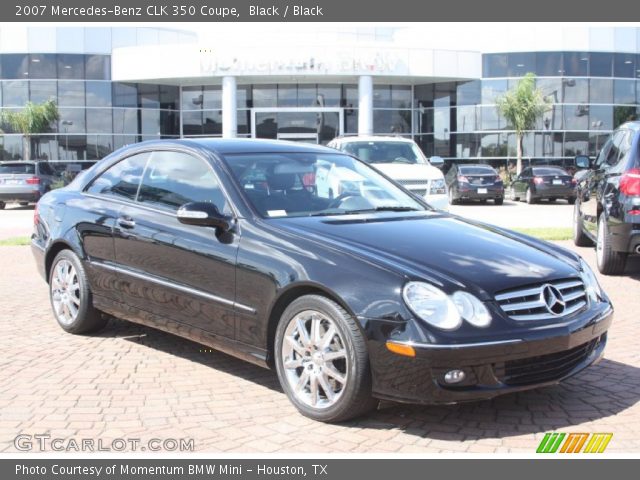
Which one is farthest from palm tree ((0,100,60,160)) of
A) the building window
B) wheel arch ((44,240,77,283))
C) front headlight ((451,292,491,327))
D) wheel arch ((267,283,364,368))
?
front headlight ((451,292,491,327))

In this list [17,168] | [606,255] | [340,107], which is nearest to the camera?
[606,255]

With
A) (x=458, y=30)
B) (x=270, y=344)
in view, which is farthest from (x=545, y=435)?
(x=458, y=30)

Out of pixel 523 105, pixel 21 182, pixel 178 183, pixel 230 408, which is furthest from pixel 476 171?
pixel 230 408

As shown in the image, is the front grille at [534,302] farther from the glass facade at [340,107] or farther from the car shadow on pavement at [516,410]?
the glass facade at [340,107]

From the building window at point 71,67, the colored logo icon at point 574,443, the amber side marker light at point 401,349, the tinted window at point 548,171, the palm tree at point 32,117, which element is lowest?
the colored logo icon at point 574,443

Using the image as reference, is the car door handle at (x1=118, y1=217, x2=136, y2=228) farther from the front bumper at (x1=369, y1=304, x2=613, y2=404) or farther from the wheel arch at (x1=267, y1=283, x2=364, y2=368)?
the front bumper at (x1=369, y1=304, x2=613, y2=404)

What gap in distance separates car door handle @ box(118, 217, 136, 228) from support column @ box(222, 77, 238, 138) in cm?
2901

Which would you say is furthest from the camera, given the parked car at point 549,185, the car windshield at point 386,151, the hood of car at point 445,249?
the parked car at point 549,185

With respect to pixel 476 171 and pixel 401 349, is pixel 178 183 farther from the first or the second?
pixel 476 171

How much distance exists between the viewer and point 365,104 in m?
34.0

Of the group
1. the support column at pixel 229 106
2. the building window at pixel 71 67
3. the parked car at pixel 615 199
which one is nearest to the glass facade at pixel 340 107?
the building window at pixel 71 67

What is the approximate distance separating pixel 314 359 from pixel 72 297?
113 inches

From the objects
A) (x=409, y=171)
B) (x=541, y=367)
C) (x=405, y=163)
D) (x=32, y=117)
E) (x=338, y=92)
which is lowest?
(x=541, y=367)

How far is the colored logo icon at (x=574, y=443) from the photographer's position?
3.78m
